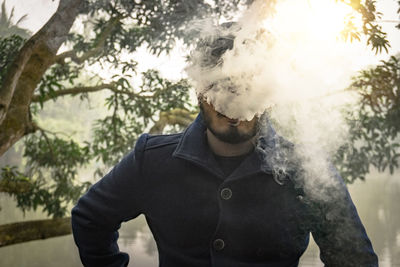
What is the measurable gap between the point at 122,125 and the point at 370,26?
346cm

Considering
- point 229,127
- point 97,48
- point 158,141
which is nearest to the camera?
point 229,127

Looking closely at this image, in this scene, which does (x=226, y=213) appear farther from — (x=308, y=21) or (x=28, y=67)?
(x=28, y=67)

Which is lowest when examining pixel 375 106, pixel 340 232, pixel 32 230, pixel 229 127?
pixel 32 230

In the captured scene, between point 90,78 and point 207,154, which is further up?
point 207,154

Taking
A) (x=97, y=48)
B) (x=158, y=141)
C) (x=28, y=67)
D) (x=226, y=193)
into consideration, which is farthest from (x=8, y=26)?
(x=226, y=193)

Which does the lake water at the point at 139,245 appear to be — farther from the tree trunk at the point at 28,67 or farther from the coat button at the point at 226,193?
the coat button at the point at 226,193

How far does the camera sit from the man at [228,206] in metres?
1.33

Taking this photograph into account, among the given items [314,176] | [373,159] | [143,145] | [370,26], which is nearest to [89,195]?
[143,145]

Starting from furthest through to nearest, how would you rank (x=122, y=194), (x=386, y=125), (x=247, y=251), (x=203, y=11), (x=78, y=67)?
1. (x=78, y=67)
2. (x=386, y=125)
3. (x=203, y=11)
4. (x=122, y=194)
5. (x=247, y=251)

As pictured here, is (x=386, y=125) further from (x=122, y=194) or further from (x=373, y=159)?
(x=122, y=194)

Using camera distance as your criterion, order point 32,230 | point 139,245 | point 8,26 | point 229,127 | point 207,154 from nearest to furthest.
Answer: point 229,127 < point 207,154 < point 8,26 < point 32,230 < point 139,245

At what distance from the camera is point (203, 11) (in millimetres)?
2555

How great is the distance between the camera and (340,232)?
132 cm

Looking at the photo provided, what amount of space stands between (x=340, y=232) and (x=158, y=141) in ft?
2.48
